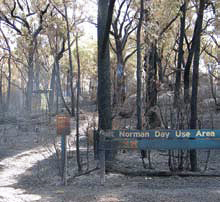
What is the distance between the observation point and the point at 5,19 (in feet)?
95.8

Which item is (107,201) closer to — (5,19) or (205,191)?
(205,191)

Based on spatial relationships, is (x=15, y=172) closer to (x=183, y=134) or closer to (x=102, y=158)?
(x=102, y=158)

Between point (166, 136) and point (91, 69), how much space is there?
38.6 m

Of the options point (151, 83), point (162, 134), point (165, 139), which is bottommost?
point (165, 139)

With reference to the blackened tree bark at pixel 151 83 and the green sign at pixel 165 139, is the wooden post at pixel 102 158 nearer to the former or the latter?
the green sign at pixel 165 139

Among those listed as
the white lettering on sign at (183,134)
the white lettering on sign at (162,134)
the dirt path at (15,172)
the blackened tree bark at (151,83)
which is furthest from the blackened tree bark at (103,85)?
the blackened tree bark at (151,83)

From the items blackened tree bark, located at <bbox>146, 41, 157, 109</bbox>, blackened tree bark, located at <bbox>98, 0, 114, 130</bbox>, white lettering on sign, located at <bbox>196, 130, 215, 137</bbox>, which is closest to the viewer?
white lettering on sign, located at <bbox>196, 130, 215, 137</bbox>

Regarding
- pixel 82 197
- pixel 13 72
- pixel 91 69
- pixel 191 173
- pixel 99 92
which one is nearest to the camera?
pixel 82 197

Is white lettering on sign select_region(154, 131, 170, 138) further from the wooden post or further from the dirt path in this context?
the dirt path

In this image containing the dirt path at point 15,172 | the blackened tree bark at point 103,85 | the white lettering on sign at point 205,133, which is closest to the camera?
the dirt path at point 15,172

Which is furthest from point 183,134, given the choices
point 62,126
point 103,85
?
point 103,85

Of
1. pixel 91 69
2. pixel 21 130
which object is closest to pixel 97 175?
pixel 21 130

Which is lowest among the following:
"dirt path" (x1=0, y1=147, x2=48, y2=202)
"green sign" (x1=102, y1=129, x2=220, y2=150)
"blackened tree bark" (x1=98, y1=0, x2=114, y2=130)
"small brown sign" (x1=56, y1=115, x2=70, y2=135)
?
"dirt path" (x1=0, y1=147, x2=48, y2=202)

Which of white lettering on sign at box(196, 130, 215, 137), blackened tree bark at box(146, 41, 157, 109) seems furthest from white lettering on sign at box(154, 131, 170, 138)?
blackened tree bark at box(146, 41, 157, 109)
